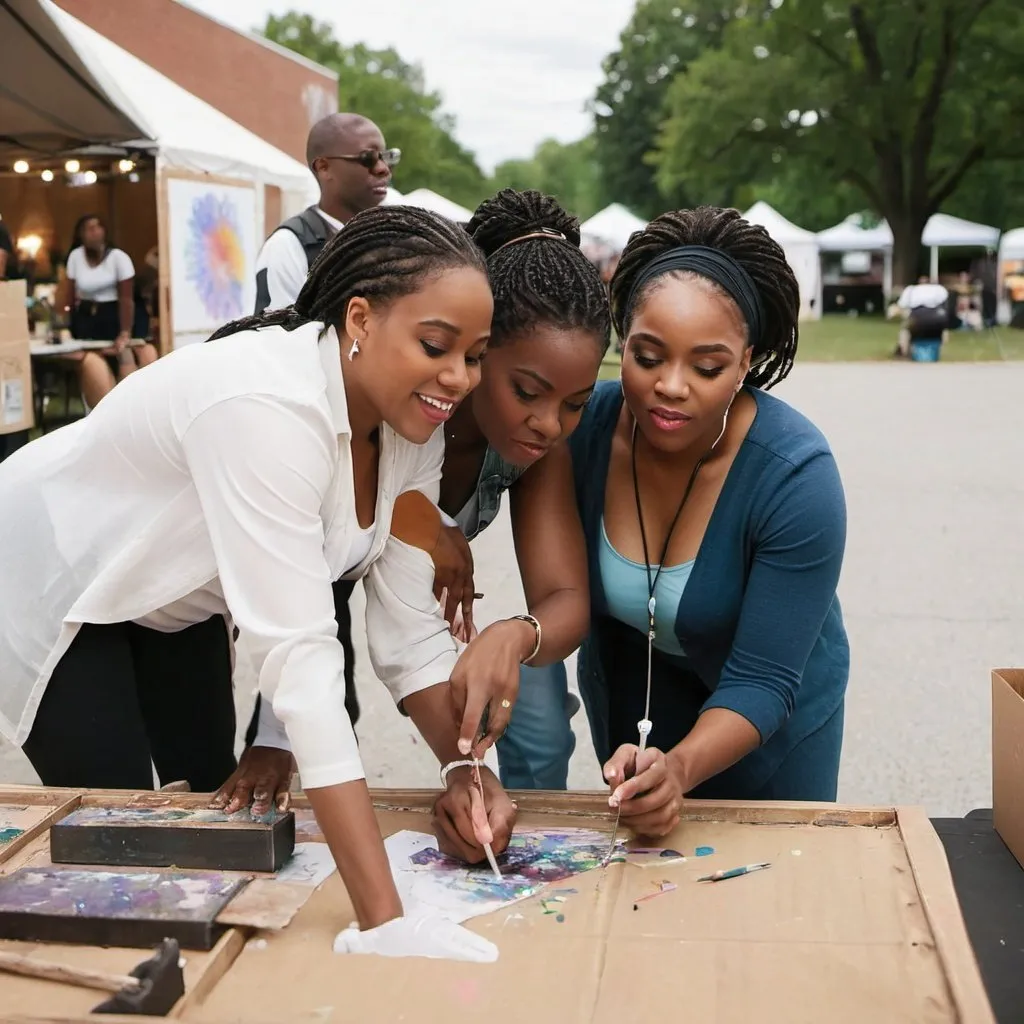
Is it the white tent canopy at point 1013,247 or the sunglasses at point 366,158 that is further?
the white tent canopy at point 1013,247

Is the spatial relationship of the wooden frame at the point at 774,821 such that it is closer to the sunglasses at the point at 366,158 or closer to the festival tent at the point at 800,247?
the sunglasses at the point at 366,158

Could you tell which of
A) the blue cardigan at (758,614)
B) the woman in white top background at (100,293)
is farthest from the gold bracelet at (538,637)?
the woman in white top background at (100,293)

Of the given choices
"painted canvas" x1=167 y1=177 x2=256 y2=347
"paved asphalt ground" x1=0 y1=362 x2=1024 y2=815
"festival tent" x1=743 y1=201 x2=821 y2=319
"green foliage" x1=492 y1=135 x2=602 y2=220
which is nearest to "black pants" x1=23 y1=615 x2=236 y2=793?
"paved asphalt ground" x1=0 y1=362 x2=1024 y2=815

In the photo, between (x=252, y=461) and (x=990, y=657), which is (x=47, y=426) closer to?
(x=990, y=657)

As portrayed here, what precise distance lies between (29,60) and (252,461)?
21.4 ft

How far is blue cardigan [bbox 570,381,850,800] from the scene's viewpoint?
1.71 metres

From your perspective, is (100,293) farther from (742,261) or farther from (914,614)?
(742,261)

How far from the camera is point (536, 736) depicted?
2.31 meters

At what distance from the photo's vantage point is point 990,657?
416cm

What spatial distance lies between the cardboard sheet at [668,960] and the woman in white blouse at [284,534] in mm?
66

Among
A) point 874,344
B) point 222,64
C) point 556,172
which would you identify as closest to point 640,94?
point 874,344

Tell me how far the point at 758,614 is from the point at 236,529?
73 cm

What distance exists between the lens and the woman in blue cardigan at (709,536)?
1696mm

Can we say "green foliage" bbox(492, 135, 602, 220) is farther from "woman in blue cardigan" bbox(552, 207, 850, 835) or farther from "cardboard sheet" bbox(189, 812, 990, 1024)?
"cardboard sheet" bbox(189, 812, 990, 1024)
